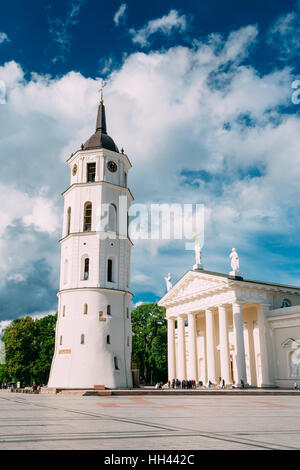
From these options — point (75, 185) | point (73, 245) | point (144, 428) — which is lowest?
point (144, 428)

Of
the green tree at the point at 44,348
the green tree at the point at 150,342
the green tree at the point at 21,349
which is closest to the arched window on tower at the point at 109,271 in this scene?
the green tree at the point at 44,348

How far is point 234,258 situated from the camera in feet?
165

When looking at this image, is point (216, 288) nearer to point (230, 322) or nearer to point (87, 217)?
point (230, 322)

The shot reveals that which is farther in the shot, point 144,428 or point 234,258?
point 234,258

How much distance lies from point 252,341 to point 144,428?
46677 mm

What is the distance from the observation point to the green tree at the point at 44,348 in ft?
241

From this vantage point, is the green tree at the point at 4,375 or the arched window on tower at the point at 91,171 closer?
the arched window on tower at the point at 91,171

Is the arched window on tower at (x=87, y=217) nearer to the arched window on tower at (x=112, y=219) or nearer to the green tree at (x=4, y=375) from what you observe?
the arched window on tower at (x=112, y=219)

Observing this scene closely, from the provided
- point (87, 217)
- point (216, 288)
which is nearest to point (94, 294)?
point (87, 217)

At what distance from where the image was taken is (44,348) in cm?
7450

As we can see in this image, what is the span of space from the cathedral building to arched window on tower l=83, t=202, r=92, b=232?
15110 mm

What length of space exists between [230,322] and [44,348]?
3361 centimetres
